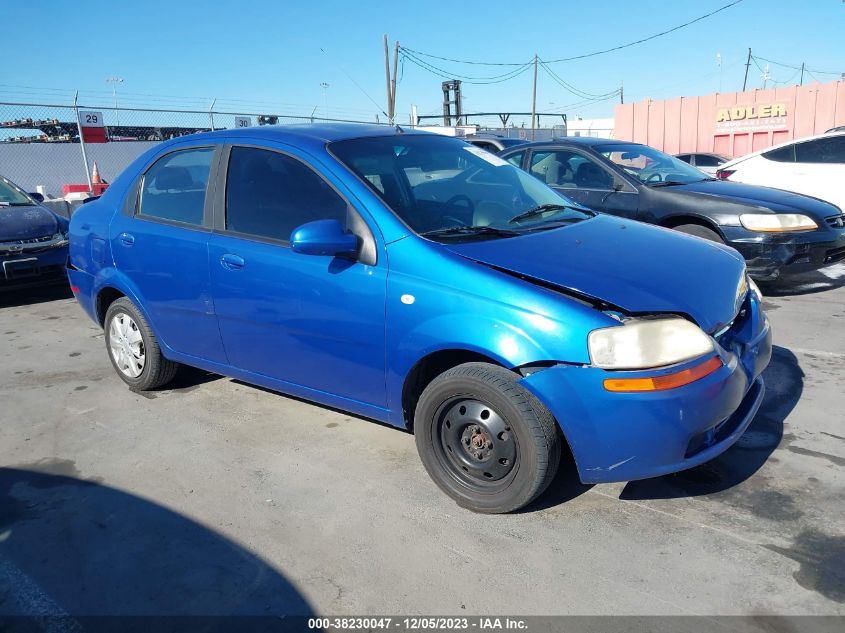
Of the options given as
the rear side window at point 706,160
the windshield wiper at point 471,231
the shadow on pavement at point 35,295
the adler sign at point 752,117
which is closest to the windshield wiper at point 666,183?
the windshield wiper at point 471,231

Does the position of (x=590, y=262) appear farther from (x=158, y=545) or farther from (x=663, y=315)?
(x=158, y=545)

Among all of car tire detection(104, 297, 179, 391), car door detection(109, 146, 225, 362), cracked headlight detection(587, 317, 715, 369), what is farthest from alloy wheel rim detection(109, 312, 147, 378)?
cracked headlight detection(587, 317, 715, 369)

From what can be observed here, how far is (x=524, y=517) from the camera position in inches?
114

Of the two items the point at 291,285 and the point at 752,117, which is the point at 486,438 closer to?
the point at 291,285

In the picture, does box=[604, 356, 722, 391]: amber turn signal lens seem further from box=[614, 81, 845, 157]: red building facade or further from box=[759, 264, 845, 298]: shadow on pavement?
box=[614, 81, 845, 157]: red building facade

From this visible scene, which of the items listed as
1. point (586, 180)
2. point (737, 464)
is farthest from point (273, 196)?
point (586, 180)

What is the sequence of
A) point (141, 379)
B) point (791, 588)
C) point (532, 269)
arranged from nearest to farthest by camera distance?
point (791, 588), point (532, 269), point (141, 379)

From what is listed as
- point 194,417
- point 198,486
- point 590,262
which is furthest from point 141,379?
point 590,262

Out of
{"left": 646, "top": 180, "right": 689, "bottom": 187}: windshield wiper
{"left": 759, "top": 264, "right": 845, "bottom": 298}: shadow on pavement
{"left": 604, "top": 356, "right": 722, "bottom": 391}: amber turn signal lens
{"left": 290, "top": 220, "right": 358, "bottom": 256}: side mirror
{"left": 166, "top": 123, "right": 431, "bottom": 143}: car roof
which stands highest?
{"left": 166, "top": 123, "right": 431, "bottom": 143}: car roof

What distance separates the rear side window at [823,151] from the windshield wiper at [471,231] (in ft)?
22.7

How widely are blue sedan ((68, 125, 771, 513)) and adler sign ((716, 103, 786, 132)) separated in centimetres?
2553

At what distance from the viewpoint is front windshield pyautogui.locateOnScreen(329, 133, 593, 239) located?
10.7 feet

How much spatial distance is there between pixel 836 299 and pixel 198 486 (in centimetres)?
604

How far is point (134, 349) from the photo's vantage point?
177 inches
